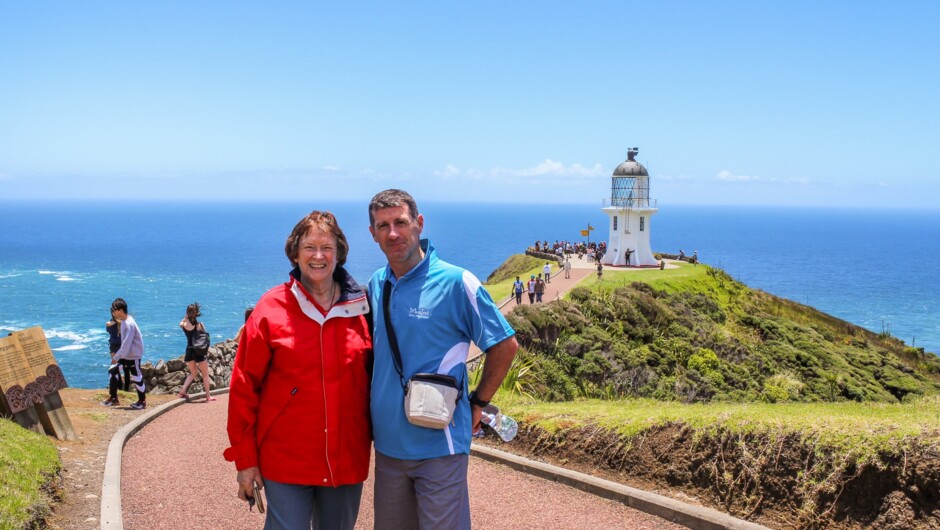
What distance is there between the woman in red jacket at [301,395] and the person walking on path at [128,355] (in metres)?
8.57

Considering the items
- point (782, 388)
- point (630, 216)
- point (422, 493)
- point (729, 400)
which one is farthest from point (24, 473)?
point (630, 216)

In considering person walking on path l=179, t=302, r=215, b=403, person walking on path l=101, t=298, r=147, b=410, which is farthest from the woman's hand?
person walking on path l=179, t=302, r=215, b=403

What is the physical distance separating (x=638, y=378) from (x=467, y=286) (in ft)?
61.6

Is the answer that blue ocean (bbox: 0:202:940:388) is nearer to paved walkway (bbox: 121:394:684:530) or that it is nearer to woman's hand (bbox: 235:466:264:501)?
paved walkway (bbox: 121:394:684:530)

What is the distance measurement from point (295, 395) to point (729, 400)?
58.4ft

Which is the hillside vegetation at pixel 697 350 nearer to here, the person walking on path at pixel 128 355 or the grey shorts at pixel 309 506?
the person walking on path at pixel 128 355

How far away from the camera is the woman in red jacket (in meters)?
4.17

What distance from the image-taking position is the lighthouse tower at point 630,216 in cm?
4319

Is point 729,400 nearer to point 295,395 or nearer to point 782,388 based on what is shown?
point 782,388

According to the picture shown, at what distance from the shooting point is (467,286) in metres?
4.30

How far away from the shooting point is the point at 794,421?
7297 millimetres

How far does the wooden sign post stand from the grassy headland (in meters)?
5.29

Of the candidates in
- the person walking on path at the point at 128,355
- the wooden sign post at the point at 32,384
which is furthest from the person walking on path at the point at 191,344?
the wooden sign post at the point at 32,384

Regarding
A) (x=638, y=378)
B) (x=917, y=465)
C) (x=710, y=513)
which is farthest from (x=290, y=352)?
(x=638, y=378)
